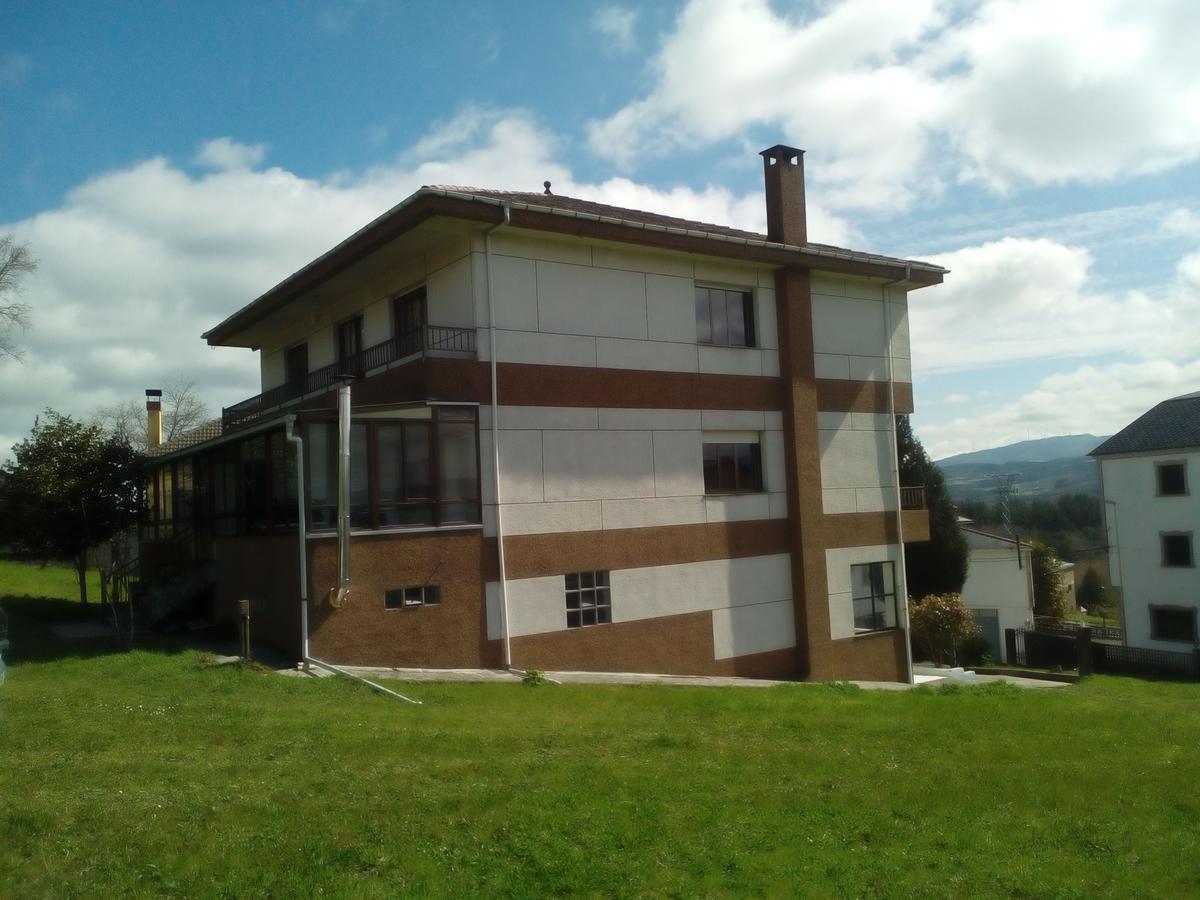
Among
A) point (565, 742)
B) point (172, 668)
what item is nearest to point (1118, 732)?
point (565, 742)

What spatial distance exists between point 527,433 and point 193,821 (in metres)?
10.1

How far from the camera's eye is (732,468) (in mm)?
19328

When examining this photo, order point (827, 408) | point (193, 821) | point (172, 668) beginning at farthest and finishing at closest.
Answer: point (827, 408) < point (172, 668) < point (193, 821)

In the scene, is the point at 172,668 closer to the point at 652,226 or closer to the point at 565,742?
the point at 565,742

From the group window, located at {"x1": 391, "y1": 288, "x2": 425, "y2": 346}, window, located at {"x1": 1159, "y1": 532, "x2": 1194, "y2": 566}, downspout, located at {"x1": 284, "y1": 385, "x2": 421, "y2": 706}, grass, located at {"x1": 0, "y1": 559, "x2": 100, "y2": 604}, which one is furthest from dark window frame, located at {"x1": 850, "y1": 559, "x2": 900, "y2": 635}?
window, located at {"x1": 1159, "y1": 532, "x2": 1194, "y2": 566}

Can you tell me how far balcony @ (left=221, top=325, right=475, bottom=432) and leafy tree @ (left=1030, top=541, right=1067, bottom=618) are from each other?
3849cm

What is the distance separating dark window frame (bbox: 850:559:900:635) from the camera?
20.9 m

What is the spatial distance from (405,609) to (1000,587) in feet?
119

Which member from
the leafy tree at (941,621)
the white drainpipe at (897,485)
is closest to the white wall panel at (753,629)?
the white drainpipe at (897,485)

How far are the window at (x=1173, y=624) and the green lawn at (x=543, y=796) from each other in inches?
1077

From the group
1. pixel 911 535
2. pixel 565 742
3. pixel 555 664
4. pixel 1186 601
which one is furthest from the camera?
pixel 1186 601

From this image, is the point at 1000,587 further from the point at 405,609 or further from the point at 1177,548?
the point at 405,609

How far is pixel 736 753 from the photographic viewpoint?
1012cm

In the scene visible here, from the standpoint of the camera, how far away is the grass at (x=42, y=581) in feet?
89.7
